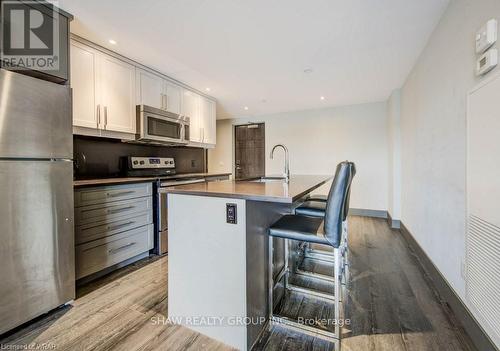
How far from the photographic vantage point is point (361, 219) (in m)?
4.60

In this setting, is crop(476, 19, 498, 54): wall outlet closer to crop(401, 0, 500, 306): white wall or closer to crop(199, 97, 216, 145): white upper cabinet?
crop(401, 0, 500, 306): white wall

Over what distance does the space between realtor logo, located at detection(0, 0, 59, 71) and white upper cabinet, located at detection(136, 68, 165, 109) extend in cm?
116

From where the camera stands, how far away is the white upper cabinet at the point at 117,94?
2.54 m

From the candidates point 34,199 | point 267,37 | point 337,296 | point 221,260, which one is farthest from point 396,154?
point 34,199

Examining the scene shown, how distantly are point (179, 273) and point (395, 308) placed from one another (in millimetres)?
1662

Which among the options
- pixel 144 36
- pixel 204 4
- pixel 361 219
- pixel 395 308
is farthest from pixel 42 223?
pixel 361 219

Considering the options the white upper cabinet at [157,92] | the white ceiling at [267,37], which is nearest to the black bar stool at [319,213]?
the white ceiling at [267,37]

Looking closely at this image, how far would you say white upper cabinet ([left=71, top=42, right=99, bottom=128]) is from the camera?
2275 millimetres

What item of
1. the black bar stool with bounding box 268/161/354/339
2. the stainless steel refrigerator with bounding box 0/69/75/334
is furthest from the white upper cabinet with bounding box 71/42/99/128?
the black bar stool with bounding box 268/161/354/339

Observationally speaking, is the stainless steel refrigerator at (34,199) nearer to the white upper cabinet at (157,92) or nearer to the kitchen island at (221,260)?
the kitchen island at (221,260)

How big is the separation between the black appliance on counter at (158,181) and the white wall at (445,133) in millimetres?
2724

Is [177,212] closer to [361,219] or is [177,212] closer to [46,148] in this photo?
[46,148]

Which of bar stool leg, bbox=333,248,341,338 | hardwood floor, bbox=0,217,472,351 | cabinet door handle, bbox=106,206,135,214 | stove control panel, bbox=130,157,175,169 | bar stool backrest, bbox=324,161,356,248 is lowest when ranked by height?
hardwood floor, bbox=0,217,472,351

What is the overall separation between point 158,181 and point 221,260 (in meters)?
1.76
